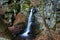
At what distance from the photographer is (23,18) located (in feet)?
67.1

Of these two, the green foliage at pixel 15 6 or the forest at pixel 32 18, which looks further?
the green foliage at pixel 15 6

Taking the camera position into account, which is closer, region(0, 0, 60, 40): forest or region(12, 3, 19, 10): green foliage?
region(0, 0, 60, 40): forest

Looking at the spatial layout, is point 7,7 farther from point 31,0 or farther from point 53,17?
point 53,17

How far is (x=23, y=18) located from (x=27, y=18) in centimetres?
71

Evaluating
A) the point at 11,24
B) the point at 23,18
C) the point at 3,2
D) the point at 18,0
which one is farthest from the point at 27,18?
the point at 3,2

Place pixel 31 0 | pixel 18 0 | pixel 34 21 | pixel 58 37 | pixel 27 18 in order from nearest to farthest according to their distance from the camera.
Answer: pixel 58 37 → pixel 34 21 → pixel 27 18 → pixel 31 0 → pixel 18 0

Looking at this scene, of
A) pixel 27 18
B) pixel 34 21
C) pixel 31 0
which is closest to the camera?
pixel 34 21

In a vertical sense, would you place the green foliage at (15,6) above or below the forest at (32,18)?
above

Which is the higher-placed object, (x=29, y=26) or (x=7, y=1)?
(x=7, y=1)

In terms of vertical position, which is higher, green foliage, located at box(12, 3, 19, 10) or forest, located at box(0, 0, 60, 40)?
green foliage, located at box(12, 3, 19, 10)

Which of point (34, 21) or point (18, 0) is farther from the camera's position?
point (18, 0)

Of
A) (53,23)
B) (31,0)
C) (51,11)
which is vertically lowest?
(53,23)

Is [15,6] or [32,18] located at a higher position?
[15,6]

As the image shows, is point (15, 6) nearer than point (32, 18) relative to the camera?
No
